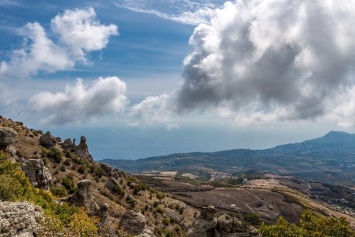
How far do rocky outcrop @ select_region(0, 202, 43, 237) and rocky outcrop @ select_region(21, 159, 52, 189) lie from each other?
26.0 meters

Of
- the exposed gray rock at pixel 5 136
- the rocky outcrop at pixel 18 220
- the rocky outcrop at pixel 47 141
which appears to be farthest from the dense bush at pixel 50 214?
the rocky outcrop at pixel 47 141

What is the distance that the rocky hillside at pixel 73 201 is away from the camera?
25.9 meters

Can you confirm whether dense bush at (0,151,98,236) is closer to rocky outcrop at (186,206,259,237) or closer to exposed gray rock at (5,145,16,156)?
exposed gray rock at (5,145,16,156)

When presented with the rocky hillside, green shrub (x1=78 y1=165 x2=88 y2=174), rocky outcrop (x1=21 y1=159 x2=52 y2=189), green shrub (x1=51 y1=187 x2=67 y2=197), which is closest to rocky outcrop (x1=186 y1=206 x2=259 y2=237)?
the rocky hillside

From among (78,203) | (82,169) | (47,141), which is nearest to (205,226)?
(78,203)

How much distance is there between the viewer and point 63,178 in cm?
6406

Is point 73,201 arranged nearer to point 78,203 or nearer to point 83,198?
point 78,203

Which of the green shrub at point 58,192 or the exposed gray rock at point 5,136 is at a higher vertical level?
the exposed gray rock at point 5,136

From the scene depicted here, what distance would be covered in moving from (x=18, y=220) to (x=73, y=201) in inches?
Answer: 1089

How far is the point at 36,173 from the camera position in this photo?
51.7 metres

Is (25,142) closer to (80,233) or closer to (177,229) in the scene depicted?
(177,229)

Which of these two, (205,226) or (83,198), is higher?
(83,198)

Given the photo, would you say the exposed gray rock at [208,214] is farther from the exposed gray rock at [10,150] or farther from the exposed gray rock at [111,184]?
the exposed gray rock at [10,150]

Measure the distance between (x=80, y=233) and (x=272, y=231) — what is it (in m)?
21.7
